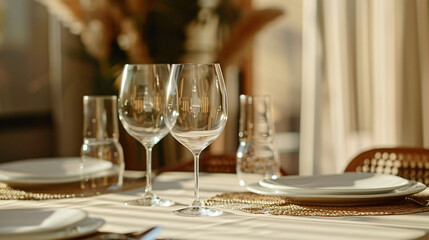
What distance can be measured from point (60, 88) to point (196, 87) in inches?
128

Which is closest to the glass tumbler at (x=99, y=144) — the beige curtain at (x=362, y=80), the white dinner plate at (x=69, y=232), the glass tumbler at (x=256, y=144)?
the glass tumbler at (x=256, y=144)

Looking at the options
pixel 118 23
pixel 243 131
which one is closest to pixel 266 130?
pixel 243 131

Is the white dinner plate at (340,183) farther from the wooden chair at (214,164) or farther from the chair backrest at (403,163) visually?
the wooden chair at (214,164)

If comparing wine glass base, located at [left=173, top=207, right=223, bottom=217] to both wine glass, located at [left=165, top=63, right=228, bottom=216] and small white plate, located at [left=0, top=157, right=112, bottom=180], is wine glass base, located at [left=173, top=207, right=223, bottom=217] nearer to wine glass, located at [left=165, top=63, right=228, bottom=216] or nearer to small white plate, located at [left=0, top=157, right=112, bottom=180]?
wine glass, located at [left=165, top=63, right=228, bottom=216]

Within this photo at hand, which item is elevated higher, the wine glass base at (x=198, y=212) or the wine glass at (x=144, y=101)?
the wine glass at (x=144, y=101)

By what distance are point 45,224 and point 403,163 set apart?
1.11m

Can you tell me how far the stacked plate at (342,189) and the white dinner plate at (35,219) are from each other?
39 cm

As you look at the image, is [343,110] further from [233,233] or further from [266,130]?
[233,233]

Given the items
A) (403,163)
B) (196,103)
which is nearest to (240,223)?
(196,103)

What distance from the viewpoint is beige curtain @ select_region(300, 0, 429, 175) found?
275 centimetres

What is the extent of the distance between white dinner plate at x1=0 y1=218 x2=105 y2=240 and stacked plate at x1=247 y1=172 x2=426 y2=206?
0.38 metres

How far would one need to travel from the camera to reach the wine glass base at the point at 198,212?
109 centimetres

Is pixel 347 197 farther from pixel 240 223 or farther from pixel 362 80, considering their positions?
pixel 362 80

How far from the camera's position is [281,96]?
413 centimetres
